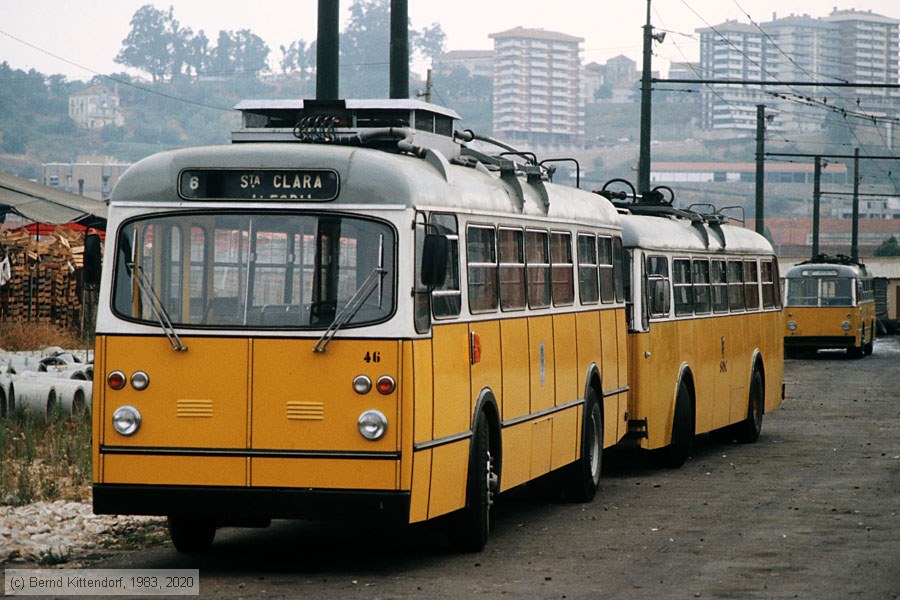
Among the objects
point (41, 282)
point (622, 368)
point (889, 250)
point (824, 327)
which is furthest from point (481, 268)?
point (889, 250)

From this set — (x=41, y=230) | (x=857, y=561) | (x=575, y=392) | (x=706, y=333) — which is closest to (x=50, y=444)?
(x=575, y=392)

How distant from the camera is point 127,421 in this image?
10.3m

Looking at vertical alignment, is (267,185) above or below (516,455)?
above

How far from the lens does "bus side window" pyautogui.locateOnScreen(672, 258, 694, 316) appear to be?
60.3 ft

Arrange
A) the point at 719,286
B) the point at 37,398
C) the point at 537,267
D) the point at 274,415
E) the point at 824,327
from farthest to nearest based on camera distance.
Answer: the point at 824,327
the point at 719,286
the point at 37,398
the point at 537,267
the point at 274,415

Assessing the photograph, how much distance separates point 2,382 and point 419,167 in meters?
10.8

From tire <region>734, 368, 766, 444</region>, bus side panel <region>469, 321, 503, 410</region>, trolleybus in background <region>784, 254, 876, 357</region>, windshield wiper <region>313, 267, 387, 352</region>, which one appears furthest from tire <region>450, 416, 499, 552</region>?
trolleybus in background <region>784, 254, 876, 357</region>

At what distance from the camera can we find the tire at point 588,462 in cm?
1462

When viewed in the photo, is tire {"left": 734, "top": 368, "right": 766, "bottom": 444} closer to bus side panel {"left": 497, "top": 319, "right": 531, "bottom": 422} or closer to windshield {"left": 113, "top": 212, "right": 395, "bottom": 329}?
bus side panel {"left": 497, "top": 319, "right": 531, "bottom": 422}

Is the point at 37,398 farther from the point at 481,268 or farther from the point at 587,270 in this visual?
the point at 481,268

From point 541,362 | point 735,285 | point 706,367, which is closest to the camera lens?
point 541,362

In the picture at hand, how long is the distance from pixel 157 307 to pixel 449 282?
6.29 ft

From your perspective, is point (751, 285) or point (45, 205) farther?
point (45, 205)

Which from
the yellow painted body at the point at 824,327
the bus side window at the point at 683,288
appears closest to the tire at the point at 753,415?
the bus side window at the point at 683,288
